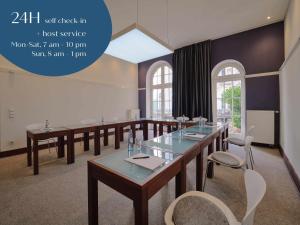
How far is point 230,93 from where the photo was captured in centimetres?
491

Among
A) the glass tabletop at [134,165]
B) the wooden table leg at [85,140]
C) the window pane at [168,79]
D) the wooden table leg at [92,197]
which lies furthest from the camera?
the window pane at [168,79]

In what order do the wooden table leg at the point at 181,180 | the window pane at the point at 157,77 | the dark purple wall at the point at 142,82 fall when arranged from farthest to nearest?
1. the dark purple wall at the point at 142,82
2. the window pane at the point at 157,77
3. the wooden table leg at the point at 181,180

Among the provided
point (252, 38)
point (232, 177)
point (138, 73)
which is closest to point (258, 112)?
point (252, 38)

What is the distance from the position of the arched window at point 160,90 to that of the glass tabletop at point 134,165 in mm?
5171

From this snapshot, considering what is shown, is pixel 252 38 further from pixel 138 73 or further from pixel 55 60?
pixel 55 60

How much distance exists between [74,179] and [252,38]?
5506mm

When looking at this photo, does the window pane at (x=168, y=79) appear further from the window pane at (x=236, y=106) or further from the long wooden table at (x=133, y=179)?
the long wooden table at (x=133, y=179)

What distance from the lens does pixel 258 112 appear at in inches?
162

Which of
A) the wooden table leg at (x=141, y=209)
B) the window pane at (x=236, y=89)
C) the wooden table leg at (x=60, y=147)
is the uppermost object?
the window pane at (x=236, y=89)

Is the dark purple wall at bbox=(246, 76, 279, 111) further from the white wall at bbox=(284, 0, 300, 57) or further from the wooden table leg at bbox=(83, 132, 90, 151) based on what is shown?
the wooden table leg at bbox=(83, 132, 90, 151)

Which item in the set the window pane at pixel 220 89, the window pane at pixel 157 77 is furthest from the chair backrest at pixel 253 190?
the window pane at pixel 157 77

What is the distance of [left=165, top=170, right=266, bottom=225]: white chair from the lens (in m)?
0.81

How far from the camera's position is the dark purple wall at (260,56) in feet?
13.0

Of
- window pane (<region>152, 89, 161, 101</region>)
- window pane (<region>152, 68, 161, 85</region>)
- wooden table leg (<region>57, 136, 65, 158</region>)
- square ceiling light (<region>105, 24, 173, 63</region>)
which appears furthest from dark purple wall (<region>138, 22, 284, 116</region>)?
wooden table leg (<region>57, 136, 65, 158</region>)
